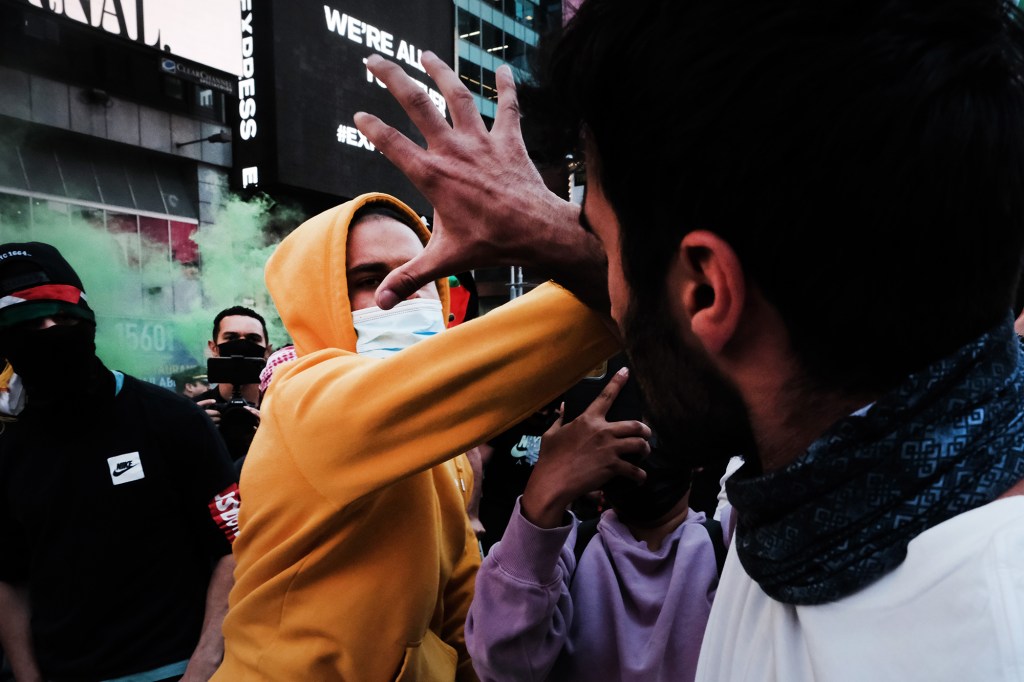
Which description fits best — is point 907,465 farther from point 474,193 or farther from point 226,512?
point 226,512

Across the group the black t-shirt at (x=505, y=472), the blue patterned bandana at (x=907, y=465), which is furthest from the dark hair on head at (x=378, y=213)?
the black t-shirt at (x=505, y=472)

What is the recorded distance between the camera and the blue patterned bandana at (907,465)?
25.3 inches

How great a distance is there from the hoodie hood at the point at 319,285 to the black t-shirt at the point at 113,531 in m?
0.93

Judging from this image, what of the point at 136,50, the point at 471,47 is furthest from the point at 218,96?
the point at 471,47

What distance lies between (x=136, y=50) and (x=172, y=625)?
12.5 m

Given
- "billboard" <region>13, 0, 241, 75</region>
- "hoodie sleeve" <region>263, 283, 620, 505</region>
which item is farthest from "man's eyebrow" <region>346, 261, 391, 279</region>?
"billboard" <region>13, 0, 241, 75</region>

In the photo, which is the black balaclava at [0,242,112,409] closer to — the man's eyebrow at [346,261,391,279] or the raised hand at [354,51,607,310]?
the man's eyebrow at [346,261,391,279]

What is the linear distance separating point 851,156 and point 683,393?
32 centimetres

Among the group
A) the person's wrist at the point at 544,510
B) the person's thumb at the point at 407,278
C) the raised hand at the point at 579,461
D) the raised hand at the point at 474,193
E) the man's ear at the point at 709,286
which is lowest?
the person's wrist at the point at 544,510

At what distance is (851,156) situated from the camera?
0.65m

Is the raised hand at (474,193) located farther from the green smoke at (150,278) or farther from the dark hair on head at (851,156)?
the green smoke at (150,278)

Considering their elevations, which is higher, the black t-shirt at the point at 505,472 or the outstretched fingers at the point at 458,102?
the outstretched fingers at the point at 458,102

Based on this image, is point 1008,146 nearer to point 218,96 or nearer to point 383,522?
point 383,522

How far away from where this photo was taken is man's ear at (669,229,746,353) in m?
0.73
